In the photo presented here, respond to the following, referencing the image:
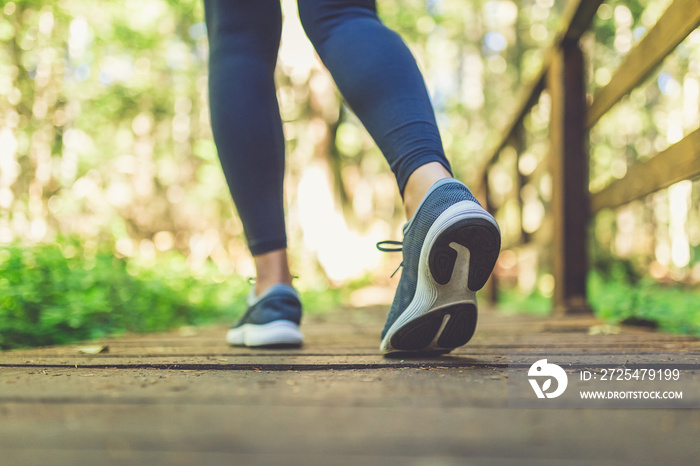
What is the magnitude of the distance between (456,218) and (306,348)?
0.53 m

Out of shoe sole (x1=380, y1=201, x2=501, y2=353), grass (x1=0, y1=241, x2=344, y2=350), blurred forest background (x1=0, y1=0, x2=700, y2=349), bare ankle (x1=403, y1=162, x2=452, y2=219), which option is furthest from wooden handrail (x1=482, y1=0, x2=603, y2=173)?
grass (x1=0, y1=241, x2=344, y2=350)

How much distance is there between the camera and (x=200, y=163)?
529 inches

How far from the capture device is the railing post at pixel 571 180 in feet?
8.79

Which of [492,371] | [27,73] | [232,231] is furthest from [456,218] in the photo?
[232,231]

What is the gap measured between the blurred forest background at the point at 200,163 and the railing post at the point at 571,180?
0.21m

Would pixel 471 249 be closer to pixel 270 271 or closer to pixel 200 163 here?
pixel 270 271

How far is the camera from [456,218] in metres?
0.92

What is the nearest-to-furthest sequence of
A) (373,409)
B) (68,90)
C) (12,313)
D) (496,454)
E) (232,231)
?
1. (496,454)
2. (373,409)
3. (12,313)
4. (68,90)
5. (232,231)

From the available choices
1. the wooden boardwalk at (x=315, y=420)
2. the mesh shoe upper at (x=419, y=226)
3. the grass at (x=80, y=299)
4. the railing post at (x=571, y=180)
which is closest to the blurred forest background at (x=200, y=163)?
the grass at (x=80, y=299)

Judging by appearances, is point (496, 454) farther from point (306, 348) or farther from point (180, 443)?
point (306, 348)

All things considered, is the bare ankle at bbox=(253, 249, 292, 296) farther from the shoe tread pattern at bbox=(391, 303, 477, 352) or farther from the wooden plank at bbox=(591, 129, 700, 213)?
the wooden plank at bbox=(591, 129, 700, 213)

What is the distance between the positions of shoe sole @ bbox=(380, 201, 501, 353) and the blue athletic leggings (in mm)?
299

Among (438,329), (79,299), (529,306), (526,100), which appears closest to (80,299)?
(79,299)

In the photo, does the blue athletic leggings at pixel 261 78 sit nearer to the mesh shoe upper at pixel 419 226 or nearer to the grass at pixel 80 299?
the mesh shoe upper at pixel 419 226
